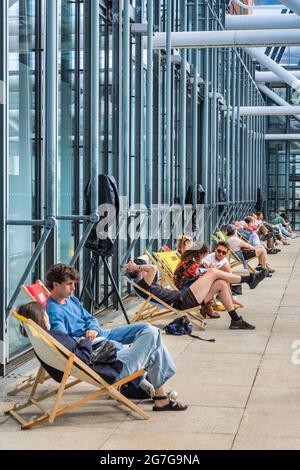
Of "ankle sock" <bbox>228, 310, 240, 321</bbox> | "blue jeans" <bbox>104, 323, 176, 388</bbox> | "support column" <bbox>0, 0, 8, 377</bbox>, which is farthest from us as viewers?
"ankle sock" <bbox>228, 310, 240, 321</bbox>

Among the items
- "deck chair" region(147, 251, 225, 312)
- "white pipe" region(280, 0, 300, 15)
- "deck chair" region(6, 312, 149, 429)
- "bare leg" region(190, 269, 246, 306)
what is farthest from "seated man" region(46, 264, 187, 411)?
"white pipe" region(280, 0, 300, 15)

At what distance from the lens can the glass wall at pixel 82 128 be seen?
7.89m

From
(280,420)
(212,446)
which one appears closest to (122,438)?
(212,446)

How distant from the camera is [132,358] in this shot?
6.00 metres

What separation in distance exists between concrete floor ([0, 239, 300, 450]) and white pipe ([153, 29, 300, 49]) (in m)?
6.95

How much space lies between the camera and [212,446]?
5.18 metres

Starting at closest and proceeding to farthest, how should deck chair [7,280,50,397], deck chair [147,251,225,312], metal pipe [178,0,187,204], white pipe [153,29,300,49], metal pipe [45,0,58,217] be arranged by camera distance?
deck chair [7,280,50,397] → metal pipe [45,0,58,217] → deck chair [147,251,225,312] → white pipe [153,29,300,49] → metal pipe [178,0,187,204]

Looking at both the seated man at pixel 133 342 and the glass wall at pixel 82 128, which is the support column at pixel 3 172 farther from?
the seated man at pixel 133 342

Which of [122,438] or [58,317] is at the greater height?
[58,317]

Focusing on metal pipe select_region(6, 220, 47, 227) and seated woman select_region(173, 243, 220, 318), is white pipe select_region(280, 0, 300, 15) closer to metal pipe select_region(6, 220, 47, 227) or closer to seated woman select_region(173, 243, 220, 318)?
seated woman select_region(173, 243, 220, 318)

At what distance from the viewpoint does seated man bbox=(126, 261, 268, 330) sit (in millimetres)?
9531

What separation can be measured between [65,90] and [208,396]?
4.49 meters

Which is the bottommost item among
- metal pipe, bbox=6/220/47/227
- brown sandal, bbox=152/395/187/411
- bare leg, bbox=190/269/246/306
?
brown sandal, bbox=152/395/187/411
